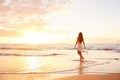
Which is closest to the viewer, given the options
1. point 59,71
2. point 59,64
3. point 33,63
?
point 59,71

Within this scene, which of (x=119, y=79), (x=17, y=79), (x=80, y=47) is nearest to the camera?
(x=119, y=79)

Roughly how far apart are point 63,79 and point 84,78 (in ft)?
2.74

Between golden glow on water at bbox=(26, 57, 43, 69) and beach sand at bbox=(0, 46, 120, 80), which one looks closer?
beach sand at bbox=(0, 46, 120, 80)

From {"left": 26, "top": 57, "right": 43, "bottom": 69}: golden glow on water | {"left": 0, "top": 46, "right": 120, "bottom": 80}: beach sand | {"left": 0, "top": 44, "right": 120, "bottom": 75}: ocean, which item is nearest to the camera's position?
{"left": 0, "top": 46, "right": 120, "bottom": 80}: beach sand

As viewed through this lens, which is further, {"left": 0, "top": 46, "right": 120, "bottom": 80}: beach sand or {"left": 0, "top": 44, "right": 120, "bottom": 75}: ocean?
{"left": 0, "top": 44, "right": 120, "bottom": 75}: ocean

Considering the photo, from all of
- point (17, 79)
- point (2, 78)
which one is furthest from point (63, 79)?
point (2, 78)

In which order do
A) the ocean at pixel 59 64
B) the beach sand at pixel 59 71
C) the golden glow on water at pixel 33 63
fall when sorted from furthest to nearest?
the golden glow on water at pixel 33 63 → the ocean at pixel 59 64 → the beach sand at pixel 59 71

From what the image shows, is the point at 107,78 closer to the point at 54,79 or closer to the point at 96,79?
the point at 96,79

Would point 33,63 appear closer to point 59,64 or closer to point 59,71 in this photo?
point 59,64

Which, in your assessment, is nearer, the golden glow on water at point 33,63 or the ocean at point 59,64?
the ocean at point 59,64

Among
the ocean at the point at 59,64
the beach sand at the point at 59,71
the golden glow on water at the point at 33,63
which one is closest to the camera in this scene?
the beach sand at the point at 59,71

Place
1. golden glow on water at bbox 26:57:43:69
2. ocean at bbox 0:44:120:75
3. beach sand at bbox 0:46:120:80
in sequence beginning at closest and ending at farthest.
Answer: beach sand at bbox 0:46:120:80, ocean at bbox 0:44:120:75, golden glow on water at bbox 26:57:43:69

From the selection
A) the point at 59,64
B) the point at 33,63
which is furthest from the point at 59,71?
the point at 33,63

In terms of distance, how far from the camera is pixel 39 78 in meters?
9.52
